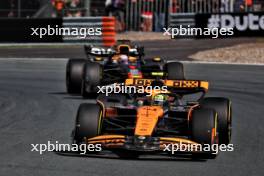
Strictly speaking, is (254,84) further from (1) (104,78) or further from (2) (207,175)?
(2) (207,175)

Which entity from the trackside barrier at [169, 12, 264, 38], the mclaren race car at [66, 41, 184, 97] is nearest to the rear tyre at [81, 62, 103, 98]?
the mclaren race car at [66, 41, 184, 97]

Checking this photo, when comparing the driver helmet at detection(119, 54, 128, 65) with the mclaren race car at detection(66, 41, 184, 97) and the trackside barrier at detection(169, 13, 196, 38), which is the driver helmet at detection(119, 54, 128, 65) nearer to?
the mclaren race car at detection(66, 41, 184, 97)

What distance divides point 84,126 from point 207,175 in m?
1.85

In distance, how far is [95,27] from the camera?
31438mm

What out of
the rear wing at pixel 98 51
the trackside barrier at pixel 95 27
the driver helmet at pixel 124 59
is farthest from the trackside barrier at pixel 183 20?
the driver helmet at pixel 124 59

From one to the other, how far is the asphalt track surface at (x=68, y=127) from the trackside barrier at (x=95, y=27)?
803cm

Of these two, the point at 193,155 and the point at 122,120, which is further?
the point at 122,120

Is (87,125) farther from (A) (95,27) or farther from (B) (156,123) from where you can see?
(A) (95,27)

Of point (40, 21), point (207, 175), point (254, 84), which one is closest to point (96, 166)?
point (207, 175)

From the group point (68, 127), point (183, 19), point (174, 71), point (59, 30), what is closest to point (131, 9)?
point (183, 19)

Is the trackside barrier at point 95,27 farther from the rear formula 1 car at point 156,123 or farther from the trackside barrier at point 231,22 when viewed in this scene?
the rear formula 1 car at point 156,123

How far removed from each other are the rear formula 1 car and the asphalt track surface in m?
0.20

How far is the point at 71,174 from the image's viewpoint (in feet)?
27.2

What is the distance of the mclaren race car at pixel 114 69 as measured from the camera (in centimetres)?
1556
